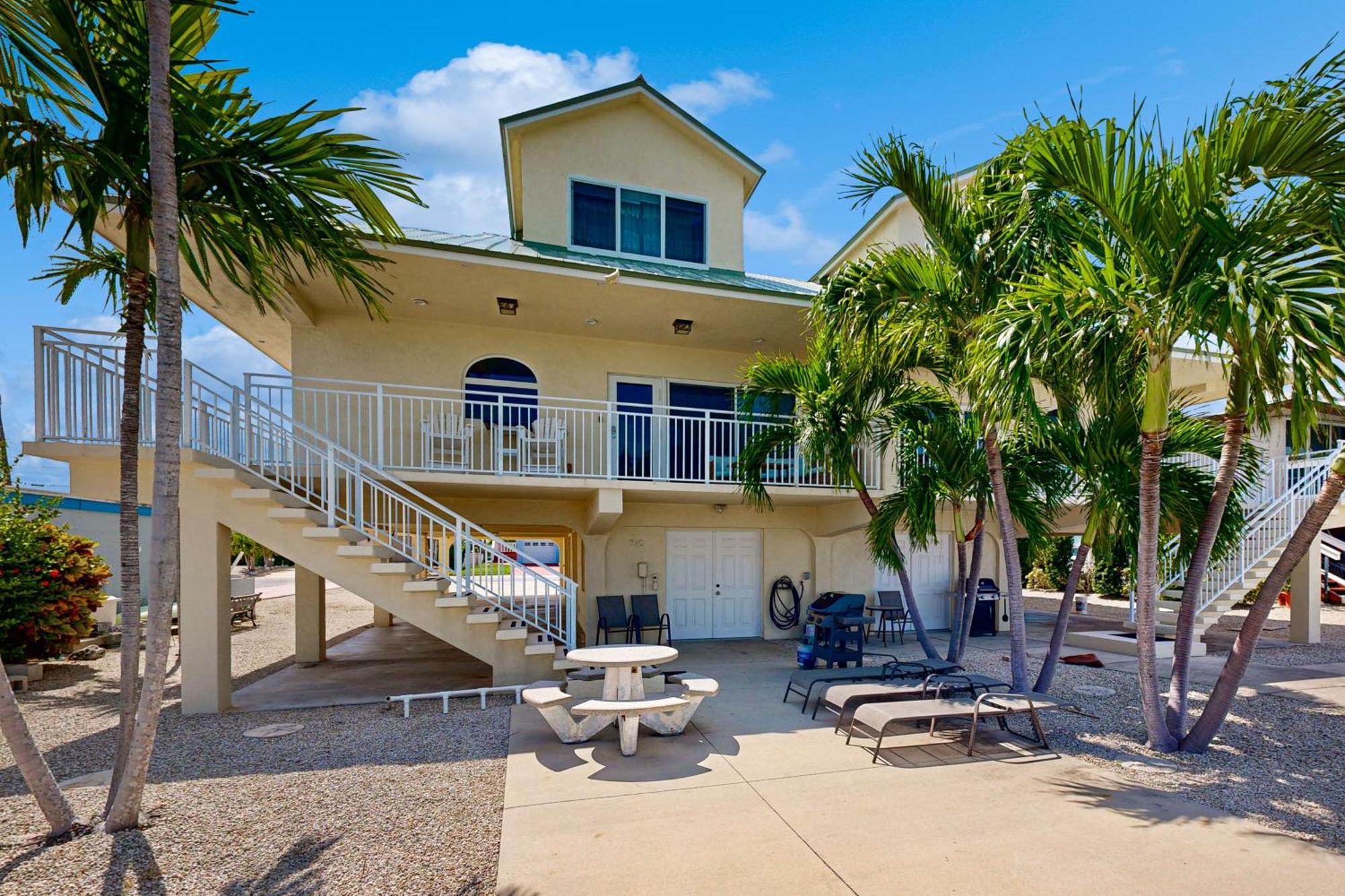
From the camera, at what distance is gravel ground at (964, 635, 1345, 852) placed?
495cm

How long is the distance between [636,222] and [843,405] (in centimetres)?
600

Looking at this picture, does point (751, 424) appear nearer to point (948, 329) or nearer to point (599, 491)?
point (599, 491)

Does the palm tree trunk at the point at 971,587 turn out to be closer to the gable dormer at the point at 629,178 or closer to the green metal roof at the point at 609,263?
the green metal roof at the point at 609,263

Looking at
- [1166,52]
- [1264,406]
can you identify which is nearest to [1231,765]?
[1264,406]

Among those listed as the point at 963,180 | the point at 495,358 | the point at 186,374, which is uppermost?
the point at 963,180

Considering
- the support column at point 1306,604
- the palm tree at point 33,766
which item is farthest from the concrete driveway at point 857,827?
the support column at point 1306,604

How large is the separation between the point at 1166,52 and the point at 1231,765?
6539mm

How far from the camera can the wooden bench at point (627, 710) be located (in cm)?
613

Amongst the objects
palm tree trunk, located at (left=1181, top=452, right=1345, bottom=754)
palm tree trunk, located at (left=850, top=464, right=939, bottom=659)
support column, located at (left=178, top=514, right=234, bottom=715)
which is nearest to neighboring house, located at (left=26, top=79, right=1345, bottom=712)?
support column, located at (left=178, top=514, right=234, bottom=715)

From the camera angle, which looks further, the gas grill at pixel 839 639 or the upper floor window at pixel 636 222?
the upper floor window at pixel 636 222

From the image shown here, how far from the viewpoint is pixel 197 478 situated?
7840mm

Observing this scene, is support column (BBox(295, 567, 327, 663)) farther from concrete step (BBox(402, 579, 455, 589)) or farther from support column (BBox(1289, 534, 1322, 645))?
support column (BBox(1289, 534, 1322, 645))

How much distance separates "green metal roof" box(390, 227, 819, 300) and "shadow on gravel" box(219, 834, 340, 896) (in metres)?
7.19

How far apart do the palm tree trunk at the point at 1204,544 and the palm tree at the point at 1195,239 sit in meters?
0.07
